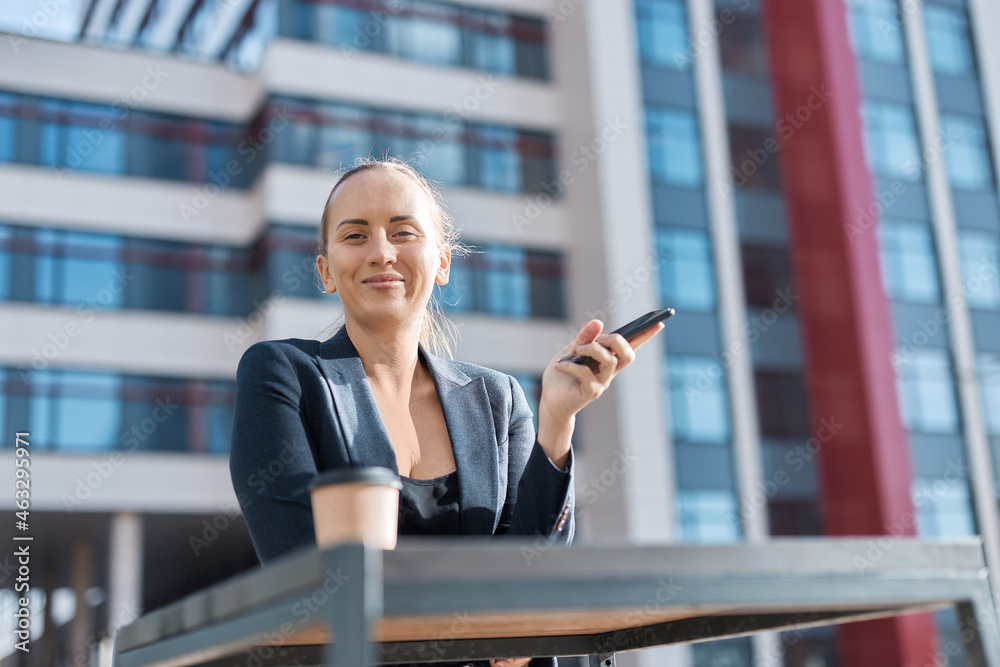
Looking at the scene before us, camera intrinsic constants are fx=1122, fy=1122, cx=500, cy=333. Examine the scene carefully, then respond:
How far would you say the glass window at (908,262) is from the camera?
21.4 m

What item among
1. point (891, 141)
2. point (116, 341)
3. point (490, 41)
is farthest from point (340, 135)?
point (891, 141)

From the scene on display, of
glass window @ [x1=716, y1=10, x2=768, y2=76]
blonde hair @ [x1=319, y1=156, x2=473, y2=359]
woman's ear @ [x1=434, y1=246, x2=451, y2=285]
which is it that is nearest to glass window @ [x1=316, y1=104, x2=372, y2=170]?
glass window @ [x1=716, y1=10, x2=768, y2=76]

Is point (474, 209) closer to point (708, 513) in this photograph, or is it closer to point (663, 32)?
point (663, 32)

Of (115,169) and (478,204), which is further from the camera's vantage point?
(478,204)

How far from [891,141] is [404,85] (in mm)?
9709

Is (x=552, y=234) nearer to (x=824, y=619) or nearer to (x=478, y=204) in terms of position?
(x=478, y=204)

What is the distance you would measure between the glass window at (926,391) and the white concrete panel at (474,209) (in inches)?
274

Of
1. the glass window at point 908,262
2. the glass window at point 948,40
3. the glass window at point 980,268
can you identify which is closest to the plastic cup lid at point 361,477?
the glass window at point 908,262

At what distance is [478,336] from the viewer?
1909cm

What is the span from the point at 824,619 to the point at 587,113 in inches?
767

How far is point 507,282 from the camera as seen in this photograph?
64.8 feet

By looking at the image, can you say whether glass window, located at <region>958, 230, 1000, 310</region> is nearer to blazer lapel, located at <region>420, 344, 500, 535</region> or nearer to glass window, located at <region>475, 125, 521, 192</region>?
glass window, located at <region>475, 125, 521, 192</region>

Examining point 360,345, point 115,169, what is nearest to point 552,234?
point 115,169

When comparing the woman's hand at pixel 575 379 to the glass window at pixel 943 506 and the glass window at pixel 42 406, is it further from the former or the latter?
the glass window at pixel 943 506
